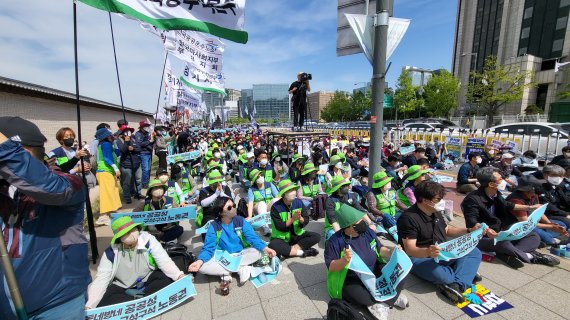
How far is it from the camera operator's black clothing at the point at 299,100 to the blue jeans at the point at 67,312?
8.62 metres

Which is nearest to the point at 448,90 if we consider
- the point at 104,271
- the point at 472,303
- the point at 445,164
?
the point at 445,164

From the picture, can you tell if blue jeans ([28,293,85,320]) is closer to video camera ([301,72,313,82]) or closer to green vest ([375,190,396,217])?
green vest ([375,190,396,217])

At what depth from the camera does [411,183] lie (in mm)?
5352

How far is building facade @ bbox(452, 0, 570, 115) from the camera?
106 feet

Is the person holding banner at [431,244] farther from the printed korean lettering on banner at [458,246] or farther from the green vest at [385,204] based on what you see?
the green vest at [385,204]

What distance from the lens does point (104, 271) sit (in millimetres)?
2771

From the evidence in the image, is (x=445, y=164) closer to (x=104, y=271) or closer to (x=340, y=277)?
(x=340, y=277)

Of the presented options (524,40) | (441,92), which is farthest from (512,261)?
(524,40)

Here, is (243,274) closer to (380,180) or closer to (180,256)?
(180,256)

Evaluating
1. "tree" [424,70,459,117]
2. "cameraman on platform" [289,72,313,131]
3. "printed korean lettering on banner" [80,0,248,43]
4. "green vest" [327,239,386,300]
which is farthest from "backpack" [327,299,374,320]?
"tree" [424,70,459,117]

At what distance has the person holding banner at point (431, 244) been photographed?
293 centimetres

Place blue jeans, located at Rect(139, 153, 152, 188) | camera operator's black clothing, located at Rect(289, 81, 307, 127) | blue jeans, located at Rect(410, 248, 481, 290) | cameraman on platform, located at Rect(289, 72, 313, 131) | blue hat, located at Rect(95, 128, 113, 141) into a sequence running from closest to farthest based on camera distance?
blue jeans, located at Rect(410, 248, 481, 290)
blue hat, located at Rect(95, 128, 113, 141)
blue jeans, located at Rect(139, 153, 152, 188)
cameraman on platform, located at Rect(289, 72, 313, 131)
camera operator's black clothing, located at Rect(289, 81, 307, 127)

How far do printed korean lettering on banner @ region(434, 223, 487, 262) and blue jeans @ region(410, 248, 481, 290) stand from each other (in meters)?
0.12

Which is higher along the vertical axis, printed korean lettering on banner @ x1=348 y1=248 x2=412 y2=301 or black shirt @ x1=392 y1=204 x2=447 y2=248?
black shirt @ x1=392 y1=204 x2=447 y2=248
